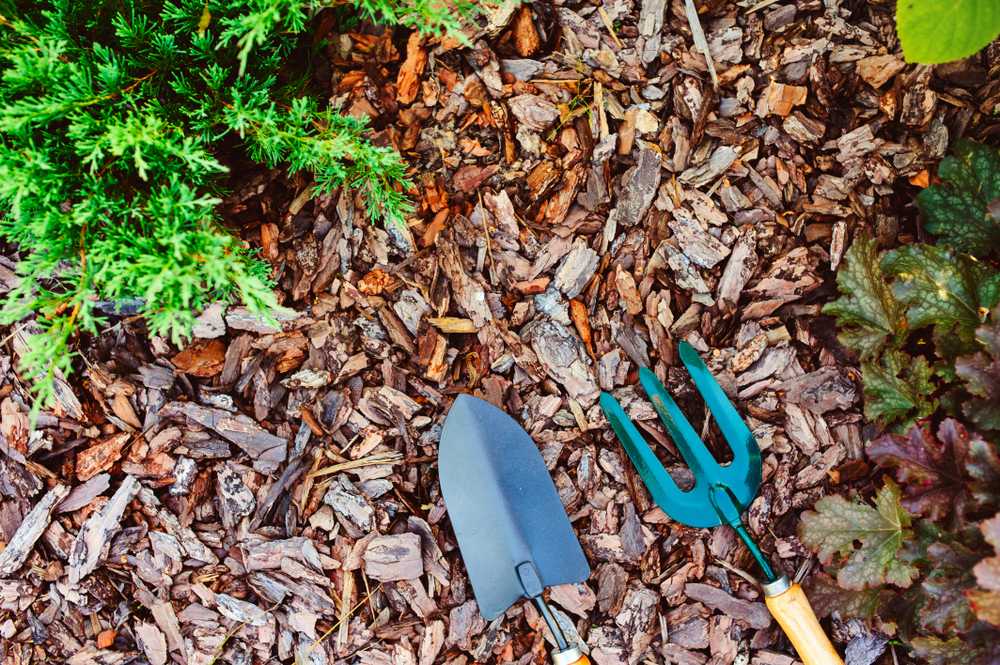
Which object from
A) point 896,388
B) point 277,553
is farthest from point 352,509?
point 896,388

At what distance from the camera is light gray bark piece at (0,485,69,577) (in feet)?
7.02

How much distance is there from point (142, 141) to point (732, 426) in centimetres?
175

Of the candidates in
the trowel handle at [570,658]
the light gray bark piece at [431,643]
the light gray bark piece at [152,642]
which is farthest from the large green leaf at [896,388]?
the light gray bark piece at [152,642]

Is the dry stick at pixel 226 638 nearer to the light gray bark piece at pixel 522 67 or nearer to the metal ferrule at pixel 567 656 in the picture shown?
the metal ferrule at pixel 567 656

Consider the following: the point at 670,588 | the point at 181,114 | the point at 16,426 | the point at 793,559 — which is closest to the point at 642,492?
the point at 670,588

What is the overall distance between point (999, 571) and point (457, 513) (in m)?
1.33

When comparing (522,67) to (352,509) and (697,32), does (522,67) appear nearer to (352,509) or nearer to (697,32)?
(697,32)

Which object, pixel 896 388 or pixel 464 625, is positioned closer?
pixel 896 388

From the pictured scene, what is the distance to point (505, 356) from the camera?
2248 millimetres

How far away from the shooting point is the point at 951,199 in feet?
7.02

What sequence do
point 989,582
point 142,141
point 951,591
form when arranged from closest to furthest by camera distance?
1. point 989,582
2. point 142,141
3. point 951,591

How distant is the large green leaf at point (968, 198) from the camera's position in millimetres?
2105

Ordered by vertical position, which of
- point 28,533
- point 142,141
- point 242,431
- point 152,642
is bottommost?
point 152,642

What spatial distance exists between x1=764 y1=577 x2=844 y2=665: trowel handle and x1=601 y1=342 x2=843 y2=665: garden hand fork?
0.08 meters
